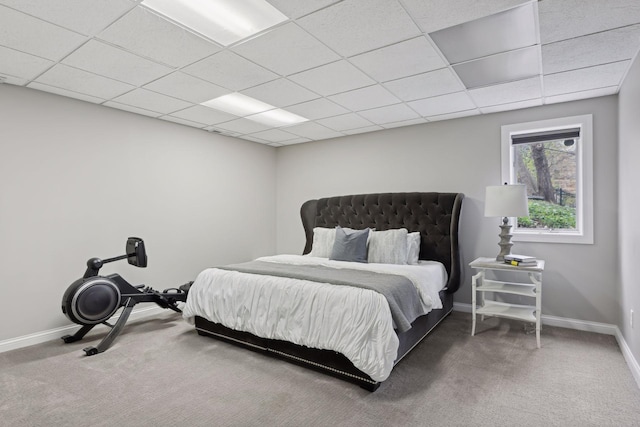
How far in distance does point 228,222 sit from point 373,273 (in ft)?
9.47

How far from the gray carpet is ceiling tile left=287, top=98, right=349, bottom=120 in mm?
2641

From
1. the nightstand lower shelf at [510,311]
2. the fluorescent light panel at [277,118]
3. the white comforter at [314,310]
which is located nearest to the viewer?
the white comforter at [314,310]

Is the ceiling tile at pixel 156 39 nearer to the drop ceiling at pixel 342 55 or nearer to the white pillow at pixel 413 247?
the drop ceiling at pixel 342 55

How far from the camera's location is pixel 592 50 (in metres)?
2.67

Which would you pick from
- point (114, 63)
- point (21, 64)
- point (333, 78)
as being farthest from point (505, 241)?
point (21, 64)

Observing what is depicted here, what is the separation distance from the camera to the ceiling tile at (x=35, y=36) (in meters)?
2.25

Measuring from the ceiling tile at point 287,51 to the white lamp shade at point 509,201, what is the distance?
222 cm

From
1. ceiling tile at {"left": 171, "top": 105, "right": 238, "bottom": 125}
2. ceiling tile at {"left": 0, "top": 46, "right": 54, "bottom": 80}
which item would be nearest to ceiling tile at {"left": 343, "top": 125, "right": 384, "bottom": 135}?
ceiling tile at {"left": 171, "top": 105, "right": 238, "bottom": 125}

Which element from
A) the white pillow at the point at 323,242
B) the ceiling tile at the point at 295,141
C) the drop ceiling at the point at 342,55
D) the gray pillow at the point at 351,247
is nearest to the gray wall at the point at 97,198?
the drop ceiling at the point at 342,55

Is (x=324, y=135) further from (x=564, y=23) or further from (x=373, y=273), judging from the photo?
(x=564, y=23)

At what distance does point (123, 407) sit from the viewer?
2352 mm

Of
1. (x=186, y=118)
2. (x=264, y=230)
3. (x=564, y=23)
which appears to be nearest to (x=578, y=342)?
(x=564, y=23)

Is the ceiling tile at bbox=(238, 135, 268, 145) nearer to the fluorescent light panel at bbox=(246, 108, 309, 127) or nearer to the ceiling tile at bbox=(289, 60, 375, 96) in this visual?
the fluorescent light panel at bbox=(246, 108, 309, 127)

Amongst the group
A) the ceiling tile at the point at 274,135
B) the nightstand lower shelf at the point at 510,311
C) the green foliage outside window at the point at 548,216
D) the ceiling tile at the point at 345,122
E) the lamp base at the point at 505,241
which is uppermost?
the ceiling tile at the point at 345,122
